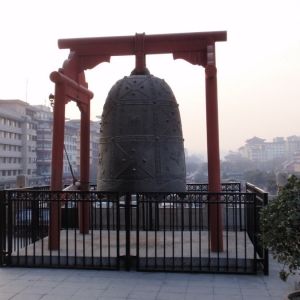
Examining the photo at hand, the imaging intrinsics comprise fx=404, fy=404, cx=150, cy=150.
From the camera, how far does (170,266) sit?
6.55 m

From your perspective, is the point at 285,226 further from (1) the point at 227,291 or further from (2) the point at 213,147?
(2) the point at 213,147

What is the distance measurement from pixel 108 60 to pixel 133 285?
4.49 m

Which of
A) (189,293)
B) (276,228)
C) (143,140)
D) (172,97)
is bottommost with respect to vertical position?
(189,293)

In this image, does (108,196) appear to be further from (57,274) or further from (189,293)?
(189,293)

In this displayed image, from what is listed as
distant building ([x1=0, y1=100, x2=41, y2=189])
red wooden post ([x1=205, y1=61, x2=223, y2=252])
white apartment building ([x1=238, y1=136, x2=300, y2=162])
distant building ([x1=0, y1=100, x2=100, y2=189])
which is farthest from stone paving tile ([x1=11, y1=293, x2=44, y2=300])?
white apartment building ([x1=238, y1=136, x2=300, y2=162])

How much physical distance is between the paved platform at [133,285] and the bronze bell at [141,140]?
1.53 m

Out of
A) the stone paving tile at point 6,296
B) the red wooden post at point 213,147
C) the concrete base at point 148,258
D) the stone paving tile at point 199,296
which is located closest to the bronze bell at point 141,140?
the red wooden post at point 213,147

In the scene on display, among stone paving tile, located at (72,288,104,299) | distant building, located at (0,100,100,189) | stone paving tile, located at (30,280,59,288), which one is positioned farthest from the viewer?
distant building, located at (0,100,100,189)

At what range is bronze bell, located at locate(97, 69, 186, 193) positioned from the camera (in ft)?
23.0

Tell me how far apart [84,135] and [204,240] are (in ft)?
11.2

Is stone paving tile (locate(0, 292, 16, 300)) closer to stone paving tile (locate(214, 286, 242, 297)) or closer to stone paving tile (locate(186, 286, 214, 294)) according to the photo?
stone paving tile (locate(186, 286, 214, 294))

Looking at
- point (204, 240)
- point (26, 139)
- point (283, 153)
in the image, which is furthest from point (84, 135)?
point (283, 153)

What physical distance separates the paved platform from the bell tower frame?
2.57 feet

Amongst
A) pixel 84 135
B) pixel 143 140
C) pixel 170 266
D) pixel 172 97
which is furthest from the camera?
pixel 84 135
